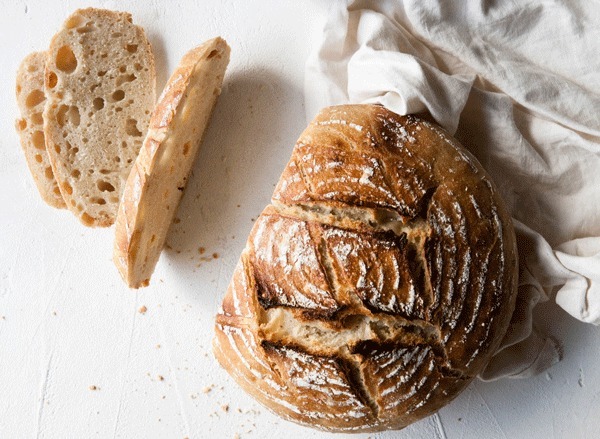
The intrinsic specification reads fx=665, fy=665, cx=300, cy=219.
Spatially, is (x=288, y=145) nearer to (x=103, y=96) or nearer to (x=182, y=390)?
(x=103, y=96)

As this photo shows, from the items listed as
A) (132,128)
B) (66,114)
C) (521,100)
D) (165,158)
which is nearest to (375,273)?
(521,100)

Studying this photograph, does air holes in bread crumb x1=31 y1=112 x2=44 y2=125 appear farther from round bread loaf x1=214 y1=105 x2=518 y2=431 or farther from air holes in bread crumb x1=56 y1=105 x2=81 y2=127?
round bread loaf x1=214 y1=105 x2=518 y2=431

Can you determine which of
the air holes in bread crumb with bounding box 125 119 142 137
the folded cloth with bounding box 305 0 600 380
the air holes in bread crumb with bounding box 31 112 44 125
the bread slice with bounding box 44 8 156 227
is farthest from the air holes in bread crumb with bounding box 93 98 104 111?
the folded cloth with bounding box 305 0 600 380

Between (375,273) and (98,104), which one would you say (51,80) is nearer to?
(98,104)

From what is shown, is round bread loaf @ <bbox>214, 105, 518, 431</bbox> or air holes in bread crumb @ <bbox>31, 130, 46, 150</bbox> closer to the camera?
round bread loaf @ <bbox>214, 105, 518, 431</bbox>

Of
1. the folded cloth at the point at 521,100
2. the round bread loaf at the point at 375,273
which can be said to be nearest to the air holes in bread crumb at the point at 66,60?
the folded cloth at the point at 521,100
